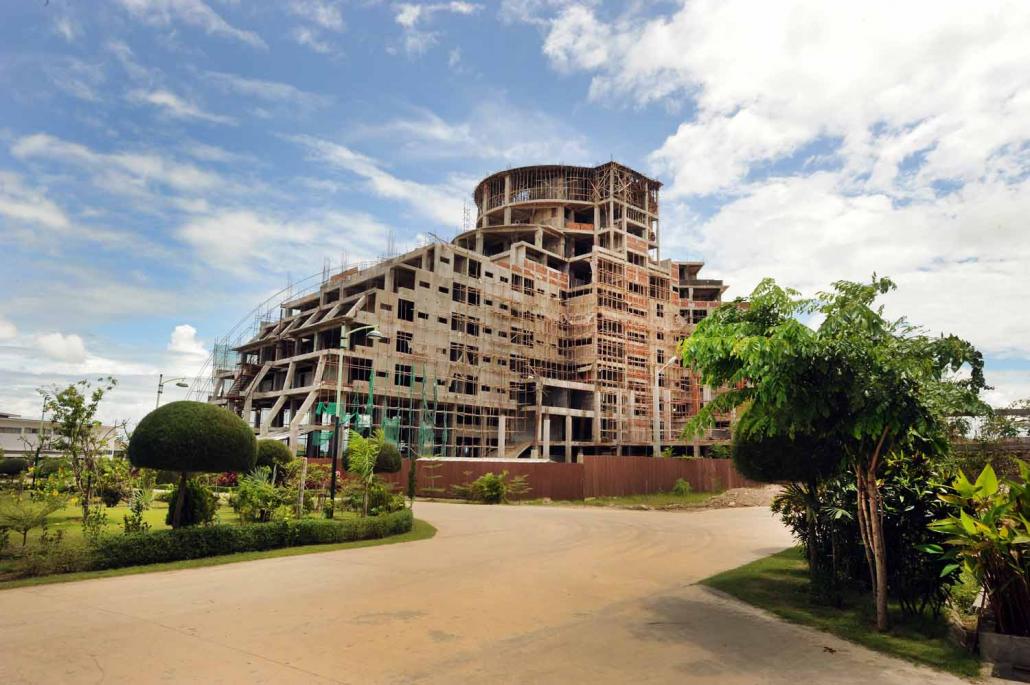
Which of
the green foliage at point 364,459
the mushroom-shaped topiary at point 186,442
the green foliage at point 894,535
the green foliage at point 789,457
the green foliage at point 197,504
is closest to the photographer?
the green foliage at point 894,535

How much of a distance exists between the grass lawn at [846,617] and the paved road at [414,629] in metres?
0.39

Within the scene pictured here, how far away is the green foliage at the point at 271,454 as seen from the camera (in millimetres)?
31031

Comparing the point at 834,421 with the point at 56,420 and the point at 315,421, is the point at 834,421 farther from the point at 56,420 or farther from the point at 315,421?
the point at 315,421

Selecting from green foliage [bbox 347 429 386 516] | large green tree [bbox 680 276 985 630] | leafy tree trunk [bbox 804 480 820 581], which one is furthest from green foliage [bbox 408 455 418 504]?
large green tree [bbox 680 276 985 630]

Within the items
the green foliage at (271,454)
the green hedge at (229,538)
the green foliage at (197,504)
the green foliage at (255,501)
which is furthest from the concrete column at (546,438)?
the green foliage at (197,504)

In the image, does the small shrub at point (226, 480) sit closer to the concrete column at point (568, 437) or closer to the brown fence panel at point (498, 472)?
the brown fence panel at point (498, 472)

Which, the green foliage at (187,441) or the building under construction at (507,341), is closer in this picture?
the green foliage at (187,441)

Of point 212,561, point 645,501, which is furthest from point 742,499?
point 212,561

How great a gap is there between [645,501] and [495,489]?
26.2 ft

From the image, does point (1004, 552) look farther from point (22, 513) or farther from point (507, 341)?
point (507, 341)

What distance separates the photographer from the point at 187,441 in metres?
13.6

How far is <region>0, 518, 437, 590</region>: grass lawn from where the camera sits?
1082 centimetres

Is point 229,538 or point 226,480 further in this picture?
point 226,480

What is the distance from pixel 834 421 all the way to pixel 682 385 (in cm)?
6685
